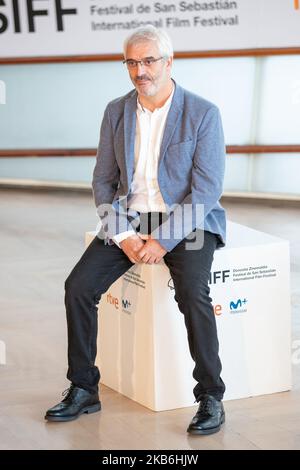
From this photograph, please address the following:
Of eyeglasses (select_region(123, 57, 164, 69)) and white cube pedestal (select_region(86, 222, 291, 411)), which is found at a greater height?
eyeglasses (select_region(123, 57, 164, 69))

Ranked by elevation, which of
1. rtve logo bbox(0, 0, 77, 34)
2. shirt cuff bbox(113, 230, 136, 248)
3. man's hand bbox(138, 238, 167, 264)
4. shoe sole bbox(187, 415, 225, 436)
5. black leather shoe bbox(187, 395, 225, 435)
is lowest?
shoe sole bbox(187, 415, 225, 436)

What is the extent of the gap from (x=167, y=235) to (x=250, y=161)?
15.5 feet

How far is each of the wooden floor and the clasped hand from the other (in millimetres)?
624

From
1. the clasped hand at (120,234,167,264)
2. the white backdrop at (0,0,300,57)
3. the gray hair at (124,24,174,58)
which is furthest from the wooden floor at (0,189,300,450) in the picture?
the white backdrop at (0,0,300,57)

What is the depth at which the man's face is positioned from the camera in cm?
373

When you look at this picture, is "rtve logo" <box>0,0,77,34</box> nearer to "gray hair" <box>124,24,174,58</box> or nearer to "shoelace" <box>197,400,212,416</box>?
"gray hair" <box>124,24,174,58</box>

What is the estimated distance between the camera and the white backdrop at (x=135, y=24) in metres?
8.00

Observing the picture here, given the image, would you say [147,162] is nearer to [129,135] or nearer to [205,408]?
[129,135]

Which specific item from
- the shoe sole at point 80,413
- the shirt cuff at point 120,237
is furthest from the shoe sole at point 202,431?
the shirt cuff at point 120,237

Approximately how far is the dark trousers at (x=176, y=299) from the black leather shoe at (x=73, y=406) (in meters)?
0.03

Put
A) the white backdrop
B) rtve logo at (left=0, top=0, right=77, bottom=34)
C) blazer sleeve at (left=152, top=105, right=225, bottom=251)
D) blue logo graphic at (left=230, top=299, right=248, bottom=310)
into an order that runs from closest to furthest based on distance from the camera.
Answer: blazer sleeve at (left=152, top=105, right=225, bottom=251) < blue logo graphic at (left=230, top=299, right=248, bottom=310) < the white backdrop < rtve logo at (left=0, top=0, right=77, bottom=34)

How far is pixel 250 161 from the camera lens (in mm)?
8430

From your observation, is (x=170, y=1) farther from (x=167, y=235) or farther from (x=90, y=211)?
(x=167, y=235)

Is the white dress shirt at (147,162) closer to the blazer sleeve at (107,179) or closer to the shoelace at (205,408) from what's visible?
the blazer sleeve at (107,179)
